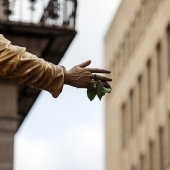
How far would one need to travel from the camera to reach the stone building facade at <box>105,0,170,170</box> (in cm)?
5494

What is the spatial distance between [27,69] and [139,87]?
178ft

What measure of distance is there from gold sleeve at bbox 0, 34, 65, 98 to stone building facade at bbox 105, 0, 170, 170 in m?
44.2

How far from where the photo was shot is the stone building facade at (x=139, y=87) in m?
54.9

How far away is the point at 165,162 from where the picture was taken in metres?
53.1

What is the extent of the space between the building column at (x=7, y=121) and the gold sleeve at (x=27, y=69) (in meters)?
9.26

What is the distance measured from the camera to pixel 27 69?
797 cm

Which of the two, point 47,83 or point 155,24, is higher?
point 155,24

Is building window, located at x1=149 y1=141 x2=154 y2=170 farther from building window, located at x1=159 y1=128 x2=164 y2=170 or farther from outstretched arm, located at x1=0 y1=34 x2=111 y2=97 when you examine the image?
outstretched arm, located at x1=0 y1=34 x2=111 y2=97

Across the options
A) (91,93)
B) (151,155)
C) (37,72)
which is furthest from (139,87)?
(37,72)

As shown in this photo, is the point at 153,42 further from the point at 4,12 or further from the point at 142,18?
the point at 4,12

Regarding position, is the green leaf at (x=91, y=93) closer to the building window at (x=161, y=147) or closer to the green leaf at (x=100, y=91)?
the green leaf at (x=100, y=91)

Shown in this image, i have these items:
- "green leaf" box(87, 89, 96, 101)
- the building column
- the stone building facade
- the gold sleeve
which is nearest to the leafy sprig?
"green leaf" box(87, 89, 96, 101)

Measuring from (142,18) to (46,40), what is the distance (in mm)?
44215

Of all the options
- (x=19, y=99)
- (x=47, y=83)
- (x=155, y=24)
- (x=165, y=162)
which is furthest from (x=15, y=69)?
(x=155, y=24)
